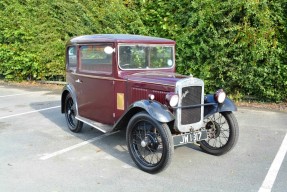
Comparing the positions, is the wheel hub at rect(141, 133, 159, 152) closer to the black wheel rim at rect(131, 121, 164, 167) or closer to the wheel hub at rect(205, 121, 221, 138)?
the black wheel rim at rect(131, 121, 164, 167)

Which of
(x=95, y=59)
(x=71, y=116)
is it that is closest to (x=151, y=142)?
(x=95, y=59)

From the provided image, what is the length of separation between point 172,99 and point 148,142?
2.20 ft

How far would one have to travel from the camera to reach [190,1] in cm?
838

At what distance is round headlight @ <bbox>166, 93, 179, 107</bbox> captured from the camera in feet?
13.2

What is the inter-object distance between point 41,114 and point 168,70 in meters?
3.62

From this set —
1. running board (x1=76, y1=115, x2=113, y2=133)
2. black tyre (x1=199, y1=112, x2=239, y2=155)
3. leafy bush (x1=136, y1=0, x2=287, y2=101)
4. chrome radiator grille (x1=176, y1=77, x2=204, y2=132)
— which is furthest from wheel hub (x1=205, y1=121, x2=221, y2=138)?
leafy bush (x1=136, y1=0, x2=287, y2=101)

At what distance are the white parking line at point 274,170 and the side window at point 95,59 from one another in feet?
8.78

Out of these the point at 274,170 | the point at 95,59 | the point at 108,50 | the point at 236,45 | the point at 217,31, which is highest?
the point at 217,31

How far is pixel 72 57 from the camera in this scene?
239 inches

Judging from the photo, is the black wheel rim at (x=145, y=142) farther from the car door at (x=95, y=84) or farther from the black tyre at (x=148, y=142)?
the car door at (x=95, y=84)

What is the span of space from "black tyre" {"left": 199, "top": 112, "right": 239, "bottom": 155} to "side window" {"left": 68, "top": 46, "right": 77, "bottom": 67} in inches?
105

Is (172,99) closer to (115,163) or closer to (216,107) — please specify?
(216,107)

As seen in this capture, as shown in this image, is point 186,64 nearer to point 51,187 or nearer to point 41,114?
point 41,114

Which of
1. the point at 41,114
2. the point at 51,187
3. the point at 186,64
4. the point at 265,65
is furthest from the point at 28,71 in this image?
the point at 51,187
